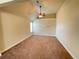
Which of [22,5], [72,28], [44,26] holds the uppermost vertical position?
[22,5]

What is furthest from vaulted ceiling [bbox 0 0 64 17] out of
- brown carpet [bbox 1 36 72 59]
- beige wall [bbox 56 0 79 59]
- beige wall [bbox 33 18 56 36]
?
beige wall [bbox 33 18 56 36]

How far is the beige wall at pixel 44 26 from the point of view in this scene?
7.95 meters

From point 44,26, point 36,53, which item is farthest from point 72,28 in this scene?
point 44,26

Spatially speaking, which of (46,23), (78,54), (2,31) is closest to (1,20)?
(2,31)

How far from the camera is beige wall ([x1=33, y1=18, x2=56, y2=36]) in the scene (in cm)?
795

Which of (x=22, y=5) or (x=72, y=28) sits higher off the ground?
(x=22, y=5)

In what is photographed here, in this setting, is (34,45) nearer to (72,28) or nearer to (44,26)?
(72,28)

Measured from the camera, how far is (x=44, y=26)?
319 inches

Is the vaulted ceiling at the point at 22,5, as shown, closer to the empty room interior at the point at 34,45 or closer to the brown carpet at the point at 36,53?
the empty room interior at the point at 34,45

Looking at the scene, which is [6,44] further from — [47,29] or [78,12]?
[47,29]

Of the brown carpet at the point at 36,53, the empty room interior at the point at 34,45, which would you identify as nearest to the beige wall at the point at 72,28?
the empty room interior at the point at 34,45

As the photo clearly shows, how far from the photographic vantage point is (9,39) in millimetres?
4238

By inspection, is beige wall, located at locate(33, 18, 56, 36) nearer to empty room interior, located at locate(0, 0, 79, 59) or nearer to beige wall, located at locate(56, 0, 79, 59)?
empty room interior, located at locate(0, 0, 79, 59)

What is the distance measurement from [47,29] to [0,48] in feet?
16.4
